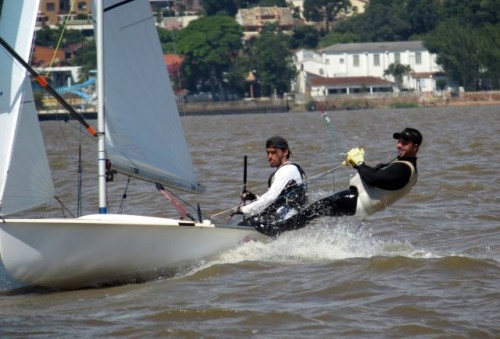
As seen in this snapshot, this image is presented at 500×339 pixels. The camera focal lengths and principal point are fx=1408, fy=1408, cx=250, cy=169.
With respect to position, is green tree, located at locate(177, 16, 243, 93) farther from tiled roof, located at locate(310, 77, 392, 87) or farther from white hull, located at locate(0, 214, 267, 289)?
white hull, located at locate(0, 214, 267, 289)

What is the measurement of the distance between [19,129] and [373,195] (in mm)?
2820

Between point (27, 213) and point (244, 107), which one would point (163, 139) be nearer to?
point (27, 213)

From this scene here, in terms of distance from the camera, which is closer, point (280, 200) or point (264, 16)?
point (280, 200)

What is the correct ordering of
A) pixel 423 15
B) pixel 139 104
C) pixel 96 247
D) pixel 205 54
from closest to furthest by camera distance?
1. pixel 96 247
2. pixel 139 104
3. pixel 205 54
4. pixel 423 15

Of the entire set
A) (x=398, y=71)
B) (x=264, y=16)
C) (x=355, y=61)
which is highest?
(x=264, y=16)

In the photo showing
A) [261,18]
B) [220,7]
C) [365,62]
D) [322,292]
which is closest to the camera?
[322,292]

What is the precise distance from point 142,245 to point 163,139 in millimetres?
1149

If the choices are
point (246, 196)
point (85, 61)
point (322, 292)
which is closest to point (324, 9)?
point (85, 61)

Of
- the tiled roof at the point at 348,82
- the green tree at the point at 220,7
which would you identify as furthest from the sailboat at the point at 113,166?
the green tree at the point at 220,7

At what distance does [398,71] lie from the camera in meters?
104

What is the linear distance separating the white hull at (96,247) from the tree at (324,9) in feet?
406

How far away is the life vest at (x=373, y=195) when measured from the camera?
1107 centimetres

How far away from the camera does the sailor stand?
11055mm

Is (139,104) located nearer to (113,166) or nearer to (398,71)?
(113,166)
